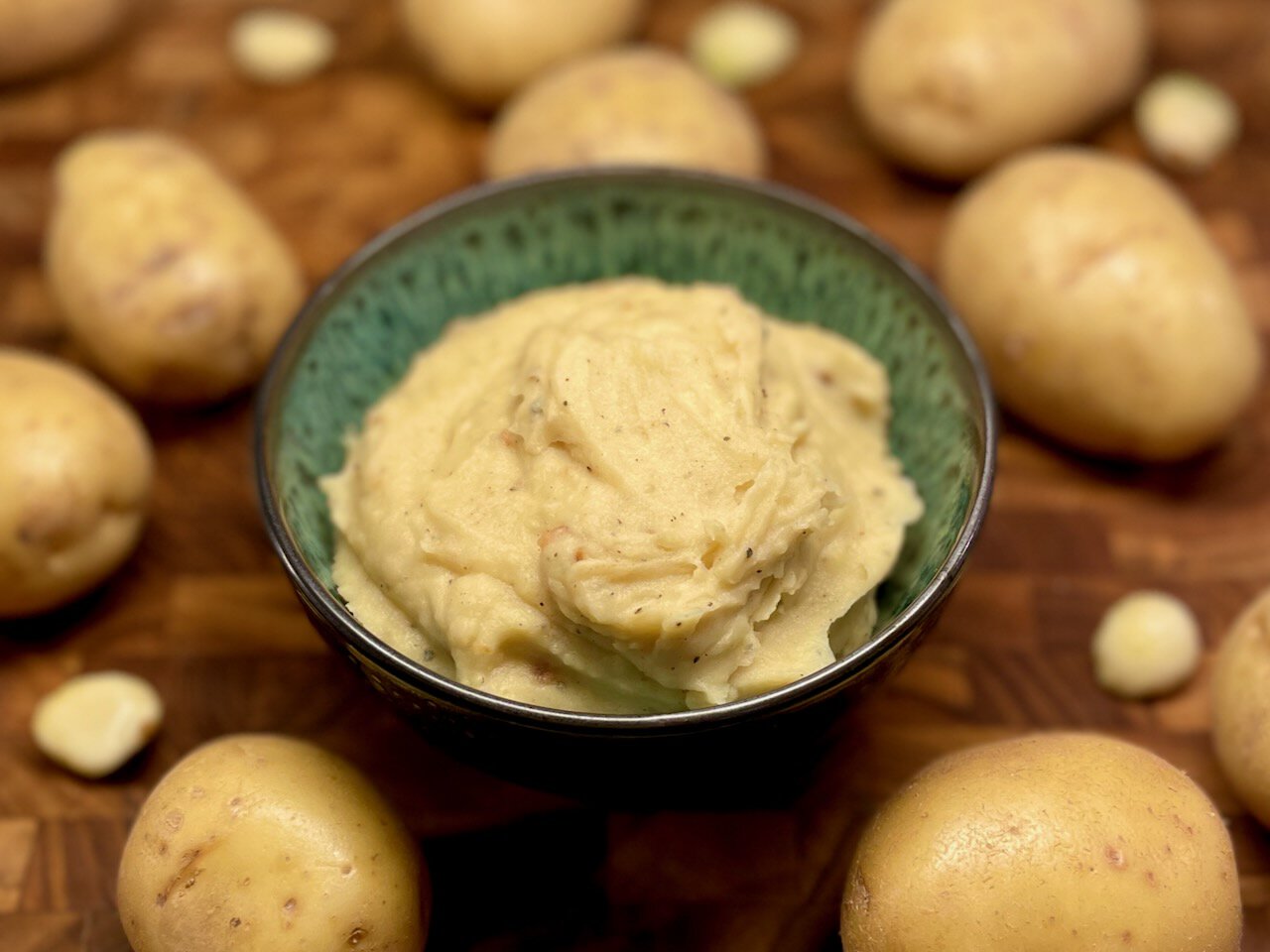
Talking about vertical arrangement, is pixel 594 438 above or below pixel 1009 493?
above

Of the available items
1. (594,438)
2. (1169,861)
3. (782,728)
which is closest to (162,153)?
(594,438)

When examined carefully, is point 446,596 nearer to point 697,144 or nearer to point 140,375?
point 140,375

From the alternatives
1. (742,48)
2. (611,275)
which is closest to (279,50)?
(742,48)

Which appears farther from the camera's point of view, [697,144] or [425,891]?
[697,144]

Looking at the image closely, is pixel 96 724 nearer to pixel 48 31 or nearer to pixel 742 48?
pixel 48 31

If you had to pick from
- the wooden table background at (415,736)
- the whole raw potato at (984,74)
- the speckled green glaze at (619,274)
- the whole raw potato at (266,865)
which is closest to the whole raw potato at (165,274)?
the wooden table background at (415,736)

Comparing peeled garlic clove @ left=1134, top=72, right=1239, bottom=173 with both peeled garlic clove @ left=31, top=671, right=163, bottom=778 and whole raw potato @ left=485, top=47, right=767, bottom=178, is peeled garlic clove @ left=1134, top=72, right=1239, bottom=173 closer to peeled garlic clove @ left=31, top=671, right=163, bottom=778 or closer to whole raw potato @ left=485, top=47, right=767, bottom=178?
whole raw potato @ left=485, top=47, right=767, bottom=178

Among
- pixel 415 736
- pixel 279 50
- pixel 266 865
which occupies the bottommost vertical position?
pixel 415 736

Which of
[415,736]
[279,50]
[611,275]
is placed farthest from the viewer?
[279,50]
